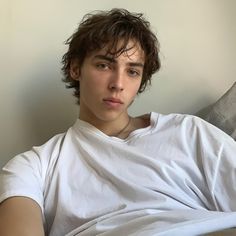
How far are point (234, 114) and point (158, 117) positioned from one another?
0.21 meters

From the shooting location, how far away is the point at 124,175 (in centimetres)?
109

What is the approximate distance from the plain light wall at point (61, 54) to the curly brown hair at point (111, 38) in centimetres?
10

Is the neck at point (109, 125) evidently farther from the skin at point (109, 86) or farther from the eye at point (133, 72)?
the eye at point (133, 72)

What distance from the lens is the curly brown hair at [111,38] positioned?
119 cm

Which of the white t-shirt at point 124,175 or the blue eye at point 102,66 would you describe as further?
the blue eye at point 102,66

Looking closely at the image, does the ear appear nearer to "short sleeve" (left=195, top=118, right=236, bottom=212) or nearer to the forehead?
the forehead

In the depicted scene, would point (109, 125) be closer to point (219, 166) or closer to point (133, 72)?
point (133, 72)

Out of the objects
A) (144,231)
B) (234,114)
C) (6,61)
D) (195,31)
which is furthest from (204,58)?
(144,231)

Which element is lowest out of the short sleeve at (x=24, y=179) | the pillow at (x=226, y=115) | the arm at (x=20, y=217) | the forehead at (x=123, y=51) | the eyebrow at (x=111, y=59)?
the arm at (x=20, y=217)

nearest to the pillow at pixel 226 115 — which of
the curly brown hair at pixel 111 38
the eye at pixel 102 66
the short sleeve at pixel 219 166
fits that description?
the short sleeve at pixel 219 166

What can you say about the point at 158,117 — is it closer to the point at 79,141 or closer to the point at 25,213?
the point at 79,141

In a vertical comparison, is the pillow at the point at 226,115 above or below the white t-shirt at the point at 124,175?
above

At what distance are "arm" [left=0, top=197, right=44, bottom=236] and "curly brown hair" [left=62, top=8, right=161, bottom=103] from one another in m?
0.42

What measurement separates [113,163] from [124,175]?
4cm
